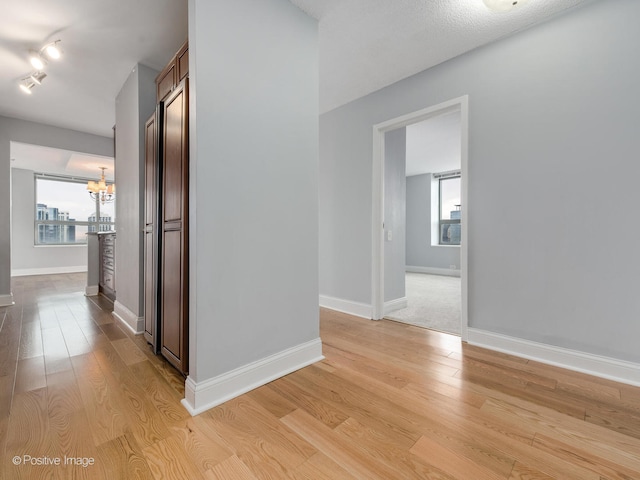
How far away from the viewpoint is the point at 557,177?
6.72 feet

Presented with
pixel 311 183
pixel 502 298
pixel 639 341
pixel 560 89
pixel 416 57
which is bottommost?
pixel 639 341

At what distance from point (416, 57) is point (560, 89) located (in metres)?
1.17

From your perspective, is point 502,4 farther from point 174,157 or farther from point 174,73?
point 174,157

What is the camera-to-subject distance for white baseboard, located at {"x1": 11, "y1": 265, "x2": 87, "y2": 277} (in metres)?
6.63

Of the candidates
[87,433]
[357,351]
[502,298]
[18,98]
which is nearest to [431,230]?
[502,298]

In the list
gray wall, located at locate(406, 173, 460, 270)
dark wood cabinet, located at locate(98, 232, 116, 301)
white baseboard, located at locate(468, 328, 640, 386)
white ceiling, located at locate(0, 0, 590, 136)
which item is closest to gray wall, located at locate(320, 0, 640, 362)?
white baseboard, located at locate(468, 328, 640, 386)

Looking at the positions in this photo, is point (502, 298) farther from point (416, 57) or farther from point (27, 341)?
point (27, 341)

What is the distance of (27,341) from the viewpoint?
97.2 inches

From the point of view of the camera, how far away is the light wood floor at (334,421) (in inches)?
44.6

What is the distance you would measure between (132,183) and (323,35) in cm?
241

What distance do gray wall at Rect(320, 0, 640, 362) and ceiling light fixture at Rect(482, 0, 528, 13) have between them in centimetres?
45

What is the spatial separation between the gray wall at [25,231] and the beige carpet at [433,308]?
856cm

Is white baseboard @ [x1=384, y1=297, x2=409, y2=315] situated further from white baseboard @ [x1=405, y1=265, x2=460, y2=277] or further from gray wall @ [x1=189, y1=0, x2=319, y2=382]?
white baseboard @ [x1=405, y1=265, x2=460, y2=277]

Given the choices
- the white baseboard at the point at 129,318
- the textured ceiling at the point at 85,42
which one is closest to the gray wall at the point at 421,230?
the textured ceiling at the point at 85,42
